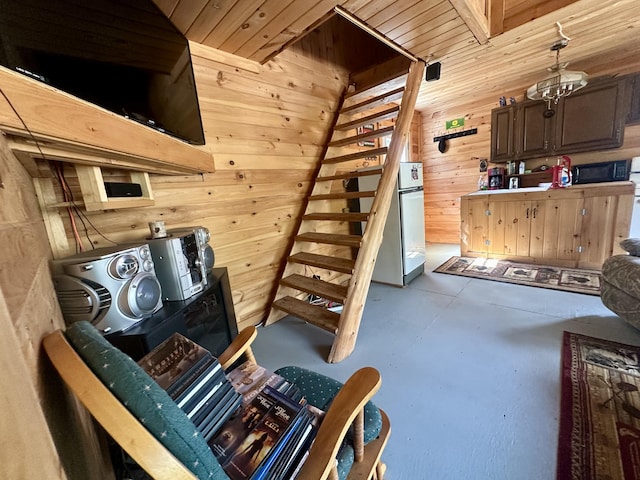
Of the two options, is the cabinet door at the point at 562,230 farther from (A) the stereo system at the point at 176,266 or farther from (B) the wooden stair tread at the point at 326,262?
(A) the stereo system at the point at 176,266

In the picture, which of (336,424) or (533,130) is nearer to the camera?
(336,424)

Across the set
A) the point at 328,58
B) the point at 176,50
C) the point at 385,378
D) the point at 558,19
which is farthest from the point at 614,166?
the point at 176,50

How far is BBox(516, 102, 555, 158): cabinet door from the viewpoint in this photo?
3.52 m

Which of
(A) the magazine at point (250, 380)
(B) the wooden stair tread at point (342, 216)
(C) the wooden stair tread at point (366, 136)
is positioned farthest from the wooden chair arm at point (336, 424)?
(C) the wooden stair tread at point (366, 136)

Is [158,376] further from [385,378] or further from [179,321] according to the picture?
[385,378]

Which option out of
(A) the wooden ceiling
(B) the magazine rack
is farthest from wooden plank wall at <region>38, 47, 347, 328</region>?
(B) the magazine rack

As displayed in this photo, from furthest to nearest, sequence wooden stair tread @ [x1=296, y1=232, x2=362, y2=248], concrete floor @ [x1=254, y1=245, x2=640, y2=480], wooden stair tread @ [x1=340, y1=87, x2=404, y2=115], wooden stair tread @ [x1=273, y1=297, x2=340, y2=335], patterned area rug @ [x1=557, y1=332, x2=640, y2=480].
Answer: wooden stair tread @ [x1=340, y1=87, x2=404, y2=115], wooden stair tread @ [x1=296, y1=232, x2=362, y2=248], wooden stair tread @ [x1=273, y1=297, x2=340, y2=335], concrete floor @ [x1=254, y1=245, x2=640, y2=480], patterned area rug @ [x1=557, y1=332, x2=640, y2=480]

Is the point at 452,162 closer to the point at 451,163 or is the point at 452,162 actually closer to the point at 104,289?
the point at 451,163

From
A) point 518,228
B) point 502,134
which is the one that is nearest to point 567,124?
point 502,134

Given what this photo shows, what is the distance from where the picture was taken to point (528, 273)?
123 inches

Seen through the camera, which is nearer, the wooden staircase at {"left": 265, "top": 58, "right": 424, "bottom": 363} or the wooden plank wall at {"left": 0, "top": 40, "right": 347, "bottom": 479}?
the wooden plank wall at {"left": 0, "top": 40, "right": 347, "bottom": 479}

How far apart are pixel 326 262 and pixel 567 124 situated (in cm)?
377

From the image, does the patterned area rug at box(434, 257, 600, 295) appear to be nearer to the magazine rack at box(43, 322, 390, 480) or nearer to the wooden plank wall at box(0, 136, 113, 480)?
the magazine rack at box(43, 322, 390, 480)

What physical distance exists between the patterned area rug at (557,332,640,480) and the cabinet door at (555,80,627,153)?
283 centimetres
